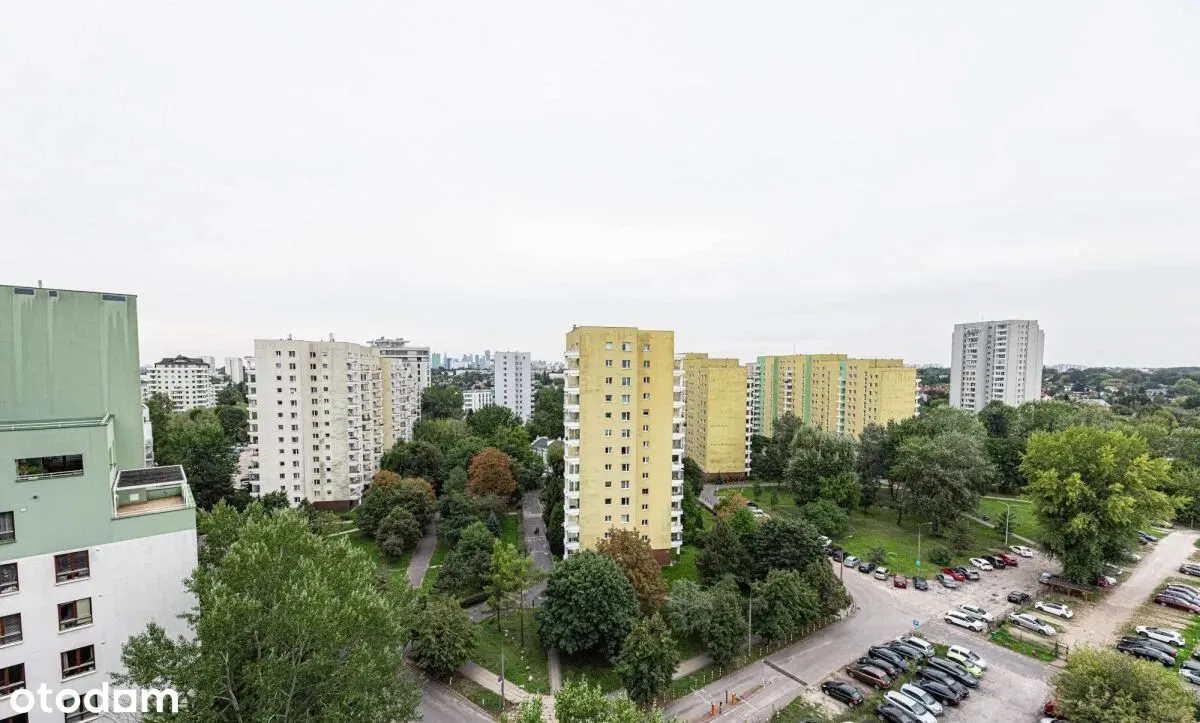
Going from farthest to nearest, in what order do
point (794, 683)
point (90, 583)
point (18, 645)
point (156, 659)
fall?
1. point (794, 683)
2. point (90, 583)
3. point (18, 645)
4. point (156, 659)

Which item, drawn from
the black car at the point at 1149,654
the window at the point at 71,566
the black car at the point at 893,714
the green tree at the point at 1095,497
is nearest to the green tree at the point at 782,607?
the black car at the point at 893,714

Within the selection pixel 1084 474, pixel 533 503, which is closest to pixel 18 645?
pixel 533 503

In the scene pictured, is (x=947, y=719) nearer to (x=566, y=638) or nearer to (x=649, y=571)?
(x=649, y=571)

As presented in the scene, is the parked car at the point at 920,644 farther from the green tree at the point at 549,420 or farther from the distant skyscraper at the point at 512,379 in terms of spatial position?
the distant skyscraper at the point at 512,379

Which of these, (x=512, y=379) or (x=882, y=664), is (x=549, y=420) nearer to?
(x=512, y=379)

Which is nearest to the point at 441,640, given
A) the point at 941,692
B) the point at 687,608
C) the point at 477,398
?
the point at 687,608
